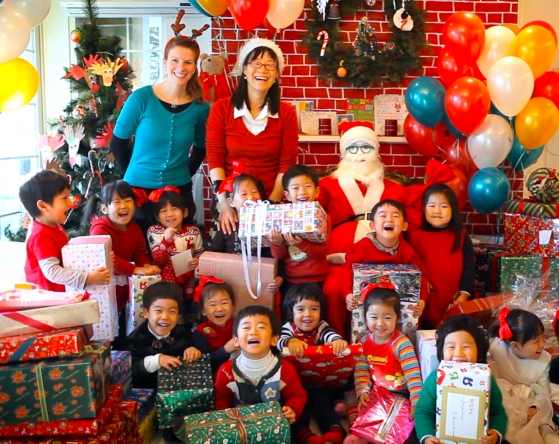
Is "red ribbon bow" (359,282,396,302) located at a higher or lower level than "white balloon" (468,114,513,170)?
lower

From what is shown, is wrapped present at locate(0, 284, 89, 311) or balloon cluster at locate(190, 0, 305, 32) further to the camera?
balloon cluster at locate(190, 0, 305, 32)

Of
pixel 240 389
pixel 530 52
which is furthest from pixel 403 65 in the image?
pixel 240 389

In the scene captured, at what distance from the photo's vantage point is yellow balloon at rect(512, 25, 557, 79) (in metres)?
3.69

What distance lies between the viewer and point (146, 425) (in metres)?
2.49

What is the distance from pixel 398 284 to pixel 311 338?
0.51 m

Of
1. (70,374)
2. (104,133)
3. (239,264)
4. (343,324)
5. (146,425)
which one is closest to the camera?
(70,374)

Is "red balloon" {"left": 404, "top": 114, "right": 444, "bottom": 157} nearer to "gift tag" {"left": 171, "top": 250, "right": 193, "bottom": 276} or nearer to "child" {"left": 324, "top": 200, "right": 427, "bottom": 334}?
"child" {"left": 324, "top": 200, "right": 427, "bottom": 334}

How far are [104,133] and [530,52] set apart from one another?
2.90 meters

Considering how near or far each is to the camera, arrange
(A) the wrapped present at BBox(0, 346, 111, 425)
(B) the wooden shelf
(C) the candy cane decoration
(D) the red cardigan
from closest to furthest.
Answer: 1. (A) the wrapped present at BBox(0, 346, 111, 425)
2. (D) the red cardigan
3. (C) the candy cane decoration
4. (B) the wooden shelf

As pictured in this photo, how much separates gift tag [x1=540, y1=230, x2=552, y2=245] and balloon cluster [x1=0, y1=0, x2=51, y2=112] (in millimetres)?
3069

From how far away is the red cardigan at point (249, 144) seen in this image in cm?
345

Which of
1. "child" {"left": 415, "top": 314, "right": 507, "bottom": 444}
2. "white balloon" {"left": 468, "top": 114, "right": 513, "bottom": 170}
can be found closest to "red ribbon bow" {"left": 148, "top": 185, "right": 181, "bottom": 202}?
"child" {"left": 415, "top": 314, "right": 507, "bottom": 444}

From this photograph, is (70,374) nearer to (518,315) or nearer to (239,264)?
(239,264)

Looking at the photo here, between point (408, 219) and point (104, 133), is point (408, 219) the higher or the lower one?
the lower one
